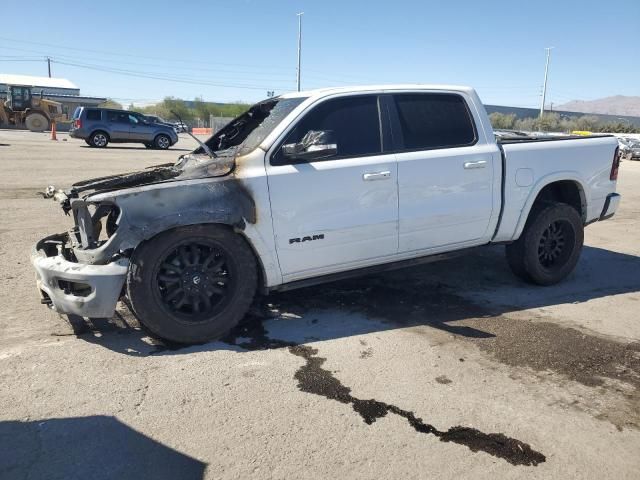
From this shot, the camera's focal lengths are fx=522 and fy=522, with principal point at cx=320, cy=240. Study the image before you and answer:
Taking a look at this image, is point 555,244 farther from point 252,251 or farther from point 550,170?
point 252,251

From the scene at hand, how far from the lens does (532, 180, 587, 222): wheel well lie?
5588 mm

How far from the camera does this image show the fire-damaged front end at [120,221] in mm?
3586

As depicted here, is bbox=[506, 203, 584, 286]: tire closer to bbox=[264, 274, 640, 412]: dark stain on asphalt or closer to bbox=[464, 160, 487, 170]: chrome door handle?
bbox=[264, 274, 640, 412]: dark stain on asphalt

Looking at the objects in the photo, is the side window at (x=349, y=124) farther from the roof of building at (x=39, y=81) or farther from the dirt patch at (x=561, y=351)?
the roof of building at (x=39, y=81)

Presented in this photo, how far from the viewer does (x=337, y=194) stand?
4.14 m

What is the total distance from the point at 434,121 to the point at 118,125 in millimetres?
21791

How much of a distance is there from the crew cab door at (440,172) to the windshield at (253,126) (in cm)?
96

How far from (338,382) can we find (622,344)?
7.77 feet

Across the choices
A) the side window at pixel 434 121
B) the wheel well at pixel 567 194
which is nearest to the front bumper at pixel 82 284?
the side window at pixel 434 121

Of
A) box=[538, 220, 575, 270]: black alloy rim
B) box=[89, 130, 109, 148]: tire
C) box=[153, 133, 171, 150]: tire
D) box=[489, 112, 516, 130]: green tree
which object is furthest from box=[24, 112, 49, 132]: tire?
box=[489, 112, 516, 130]: green tree

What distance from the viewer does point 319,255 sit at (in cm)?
418

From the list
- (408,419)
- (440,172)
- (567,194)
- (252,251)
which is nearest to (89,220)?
(252,251)

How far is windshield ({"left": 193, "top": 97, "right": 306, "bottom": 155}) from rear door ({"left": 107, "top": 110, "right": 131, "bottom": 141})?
20.4 m

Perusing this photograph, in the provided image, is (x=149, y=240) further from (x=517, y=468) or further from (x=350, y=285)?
(x=517, y=468)
